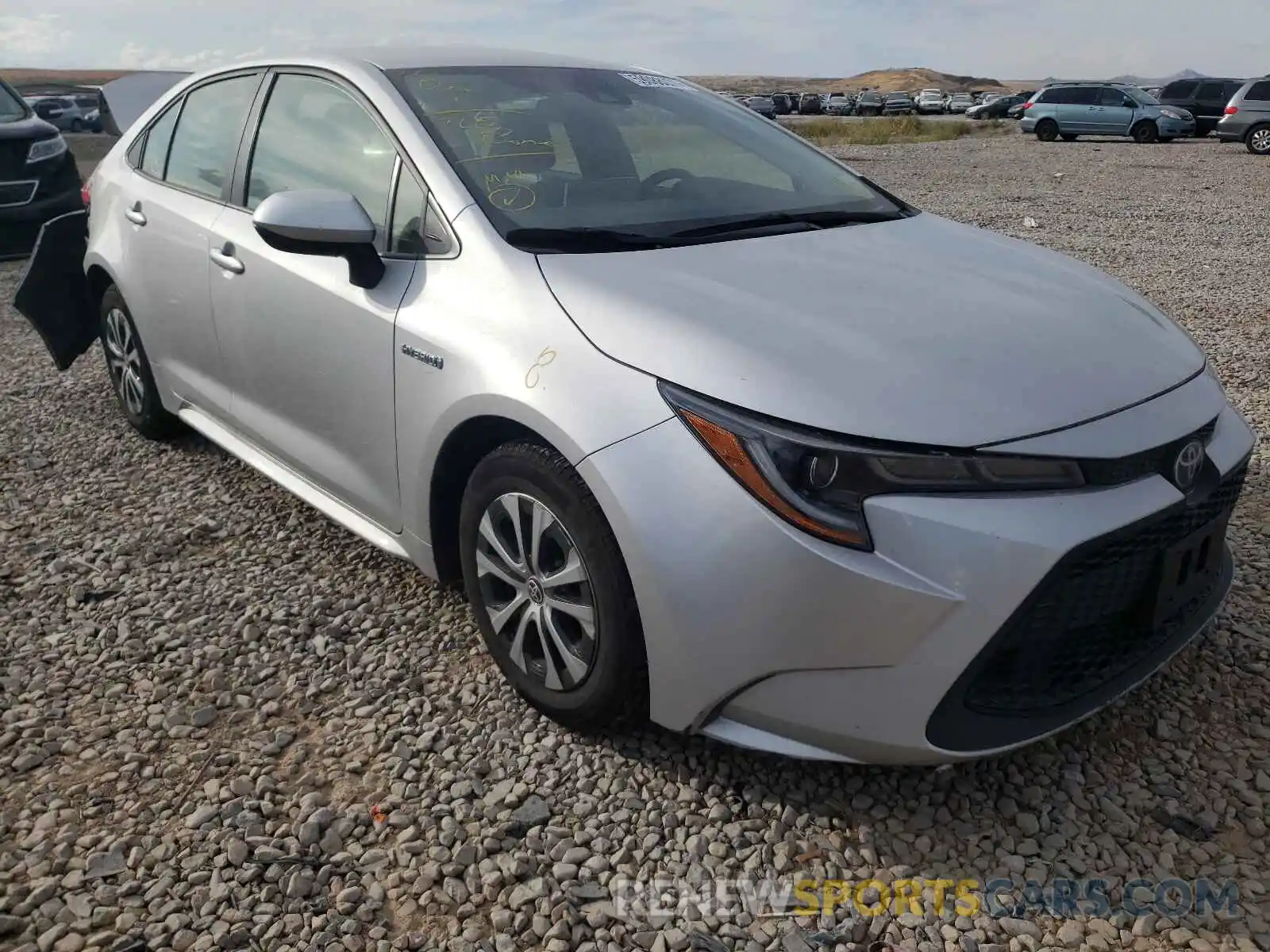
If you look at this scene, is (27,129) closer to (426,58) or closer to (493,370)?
(426,58)

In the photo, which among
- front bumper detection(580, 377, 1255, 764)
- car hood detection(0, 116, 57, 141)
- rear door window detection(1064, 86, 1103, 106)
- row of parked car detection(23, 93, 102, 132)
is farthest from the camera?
row of parked car detection(23, 93, 102, 132)

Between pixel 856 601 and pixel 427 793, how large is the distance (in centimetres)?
113

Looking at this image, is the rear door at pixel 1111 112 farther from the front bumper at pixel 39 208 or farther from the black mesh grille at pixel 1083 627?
the black mesh grille at pixel 1083 627

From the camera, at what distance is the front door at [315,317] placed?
2729 millimetres

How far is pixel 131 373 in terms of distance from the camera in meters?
4.36

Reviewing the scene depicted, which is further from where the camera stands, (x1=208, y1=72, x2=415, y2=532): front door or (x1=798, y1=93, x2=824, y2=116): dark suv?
(x1=798, y1=93, x2=824, y2=116): dark suv

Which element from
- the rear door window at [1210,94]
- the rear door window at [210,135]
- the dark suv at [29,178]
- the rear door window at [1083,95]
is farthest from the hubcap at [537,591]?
the rear door window at [1210,94]

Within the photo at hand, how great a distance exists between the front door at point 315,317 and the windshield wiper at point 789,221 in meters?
0.77

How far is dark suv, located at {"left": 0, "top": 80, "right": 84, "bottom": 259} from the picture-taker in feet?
27.7

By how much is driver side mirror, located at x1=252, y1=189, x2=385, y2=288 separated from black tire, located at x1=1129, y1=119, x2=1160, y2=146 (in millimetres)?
26080

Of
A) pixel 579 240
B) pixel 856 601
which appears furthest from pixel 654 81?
pixel 856 601

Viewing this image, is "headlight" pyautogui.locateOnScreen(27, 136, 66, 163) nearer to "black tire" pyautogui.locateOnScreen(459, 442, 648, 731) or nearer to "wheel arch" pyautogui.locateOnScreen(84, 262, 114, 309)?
"wheel arch" pyautogui.locateOnScreen(84, 262, 114, 309)

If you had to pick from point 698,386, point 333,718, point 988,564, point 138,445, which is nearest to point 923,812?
point 988,564

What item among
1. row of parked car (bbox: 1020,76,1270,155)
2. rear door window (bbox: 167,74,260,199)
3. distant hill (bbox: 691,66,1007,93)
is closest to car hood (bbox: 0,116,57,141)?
rear door window (bbox: 167,74,260,199)
